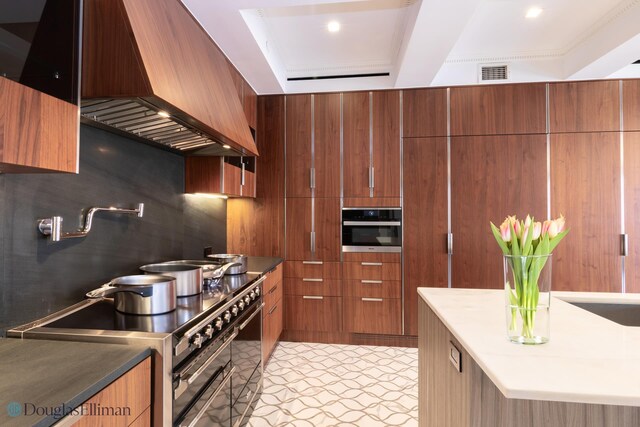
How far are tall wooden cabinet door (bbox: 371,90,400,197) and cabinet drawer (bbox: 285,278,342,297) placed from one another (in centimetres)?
105

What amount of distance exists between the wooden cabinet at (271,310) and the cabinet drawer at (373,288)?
28.0 inches

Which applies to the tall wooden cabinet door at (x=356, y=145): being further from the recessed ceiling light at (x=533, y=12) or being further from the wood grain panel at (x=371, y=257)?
the recessed ceiling light at (x=533, y=12)

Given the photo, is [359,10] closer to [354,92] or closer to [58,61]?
[354,92]

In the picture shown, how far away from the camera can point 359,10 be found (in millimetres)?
2346

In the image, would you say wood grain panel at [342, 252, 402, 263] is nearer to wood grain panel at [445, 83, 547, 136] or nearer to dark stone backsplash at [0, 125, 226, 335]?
wood grain panel at [445, 83, 547, 136]

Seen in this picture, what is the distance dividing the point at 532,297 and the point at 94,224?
1987mm

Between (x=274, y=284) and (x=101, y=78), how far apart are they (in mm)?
2091

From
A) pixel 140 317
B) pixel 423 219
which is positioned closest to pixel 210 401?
pixel 140 317

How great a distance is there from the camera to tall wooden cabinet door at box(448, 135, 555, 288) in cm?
311

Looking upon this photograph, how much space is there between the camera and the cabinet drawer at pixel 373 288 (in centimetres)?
319

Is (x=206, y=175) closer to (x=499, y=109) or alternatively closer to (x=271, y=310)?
(x=271, y=310)

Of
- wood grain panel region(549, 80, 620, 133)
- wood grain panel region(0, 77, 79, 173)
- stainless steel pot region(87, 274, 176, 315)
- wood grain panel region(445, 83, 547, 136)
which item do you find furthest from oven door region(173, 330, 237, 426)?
wood grain panel region(549, 80, 620, 133)

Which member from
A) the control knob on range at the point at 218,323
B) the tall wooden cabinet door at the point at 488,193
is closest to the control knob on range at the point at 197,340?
the control knob on range at the point at 218,323

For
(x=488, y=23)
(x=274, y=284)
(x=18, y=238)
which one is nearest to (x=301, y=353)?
(x=274, y=284)
